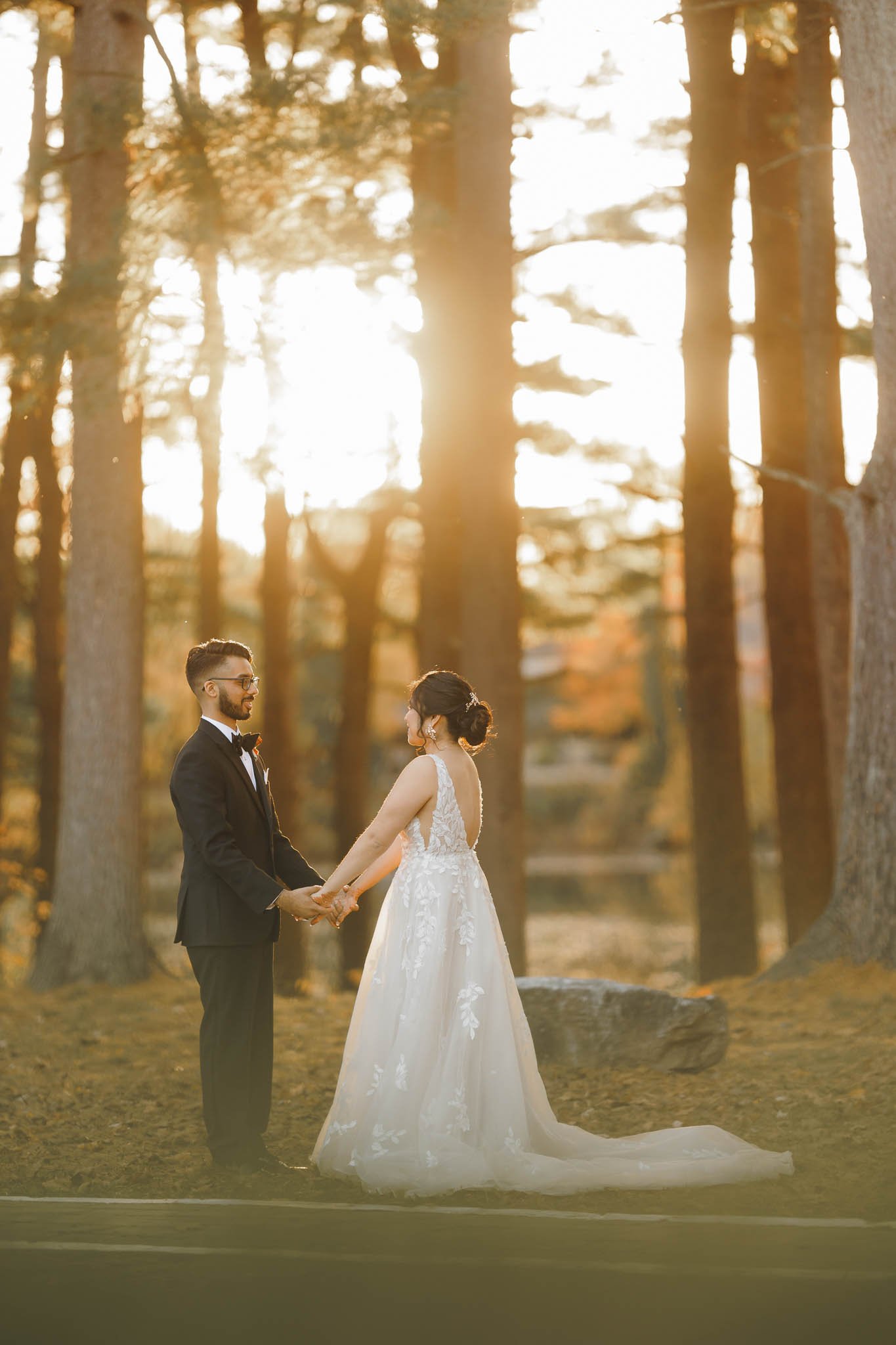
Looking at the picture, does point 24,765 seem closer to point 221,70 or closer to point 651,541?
point 651,541

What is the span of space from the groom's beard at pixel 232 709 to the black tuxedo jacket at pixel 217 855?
0.35 ft

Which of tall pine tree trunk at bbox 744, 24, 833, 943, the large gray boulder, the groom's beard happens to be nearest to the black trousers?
the groom's beard

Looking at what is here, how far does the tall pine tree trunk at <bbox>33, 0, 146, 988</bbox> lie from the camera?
11883 mm

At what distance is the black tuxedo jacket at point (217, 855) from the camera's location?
6508 millimetres

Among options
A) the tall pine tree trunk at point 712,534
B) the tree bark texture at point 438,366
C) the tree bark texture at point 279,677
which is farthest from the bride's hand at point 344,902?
the tree bark texture at point 279,677

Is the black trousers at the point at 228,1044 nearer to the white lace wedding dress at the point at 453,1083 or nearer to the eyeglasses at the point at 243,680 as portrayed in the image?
the white lace wedding dress at the point at 453,1083

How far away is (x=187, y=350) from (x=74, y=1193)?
8182 mm

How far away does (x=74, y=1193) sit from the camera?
641cm

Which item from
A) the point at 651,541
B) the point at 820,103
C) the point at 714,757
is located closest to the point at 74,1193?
the point at 714,757

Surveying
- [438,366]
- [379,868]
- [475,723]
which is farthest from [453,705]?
[438,366]

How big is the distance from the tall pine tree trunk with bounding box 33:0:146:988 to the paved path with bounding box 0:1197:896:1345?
240 inches

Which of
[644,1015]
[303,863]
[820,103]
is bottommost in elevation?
[644,1015]

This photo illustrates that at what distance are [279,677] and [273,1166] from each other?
1182 cm

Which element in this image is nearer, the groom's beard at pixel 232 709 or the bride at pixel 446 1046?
the bride at pixel 446 1046
